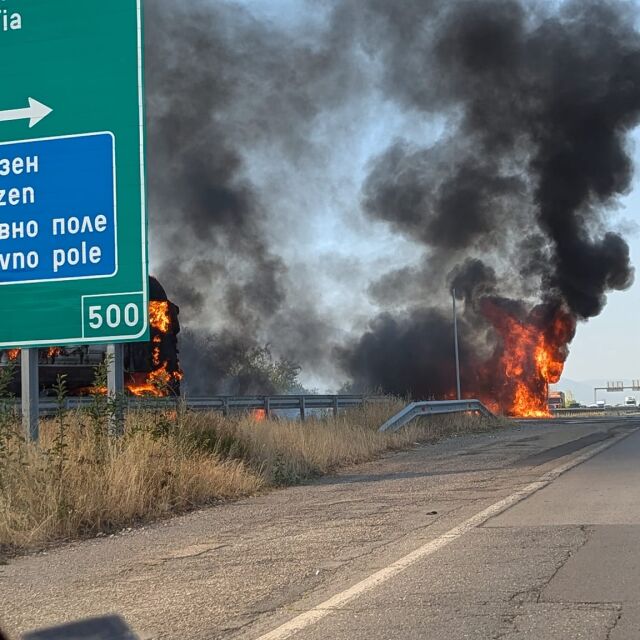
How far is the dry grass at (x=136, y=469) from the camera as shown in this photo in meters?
8.38

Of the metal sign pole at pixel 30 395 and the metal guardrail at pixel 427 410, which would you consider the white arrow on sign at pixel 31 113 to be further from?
the metal guardrail at pixel 427 410

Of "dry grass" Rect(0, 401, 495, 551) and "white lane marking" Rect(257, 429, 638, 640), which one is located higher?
"dry grass" Rect(0, 401, 495, 551)

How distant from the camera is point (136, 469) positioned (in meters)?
9.48

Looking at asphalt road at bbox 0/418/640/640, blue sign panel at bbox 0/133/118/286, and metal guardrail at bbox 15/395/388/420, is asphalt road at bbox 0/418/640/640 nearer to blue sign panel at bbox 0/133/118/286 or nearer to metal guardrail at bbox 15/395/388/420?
blue sign panel at bbox 0/133/118/286

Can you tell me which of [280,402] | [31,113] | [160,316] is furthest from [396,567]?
[160,316]

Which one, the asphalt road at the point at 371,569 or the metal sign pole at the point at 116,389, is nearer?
the asphalt road at the point at 371,569

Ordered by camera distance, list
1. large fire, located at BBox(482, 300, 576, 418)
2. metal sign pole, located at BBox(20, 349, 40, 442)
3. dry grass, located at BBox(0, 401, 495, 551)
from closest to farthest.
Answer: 1. dry grass, located at BBox(0, 401, 495, 551)
2. metal sign pole, located at BBox(20, 349, 40, 442)
3. large fire, located at BBox(482, 300, 576, 418)

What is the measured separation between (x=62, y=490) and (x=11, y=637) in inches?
155

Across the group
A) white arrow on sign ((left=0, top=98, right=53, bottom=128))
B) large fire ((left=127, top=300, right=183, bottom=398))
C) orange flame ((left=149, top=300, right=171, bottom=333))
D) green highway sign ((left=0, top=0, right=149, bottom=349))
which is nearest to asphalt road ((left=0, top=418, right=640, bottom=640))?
green highway sign ((left=0, top=0, right=149, bottom=349))

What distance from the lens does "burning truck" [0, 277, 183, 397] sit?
2309cm

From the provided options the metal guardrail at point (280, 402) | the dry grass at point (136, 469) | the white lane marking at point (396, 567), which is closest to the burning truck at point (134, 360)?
the metal guardrail at point (280, 402)

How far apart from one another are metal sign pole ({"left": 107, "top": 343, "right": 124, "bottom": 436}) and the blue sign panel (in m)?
1.26

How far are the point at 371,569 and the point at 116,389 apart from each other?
5651 mm

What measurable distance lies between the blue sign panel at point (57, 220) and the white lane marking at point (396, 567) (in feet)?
16.1
